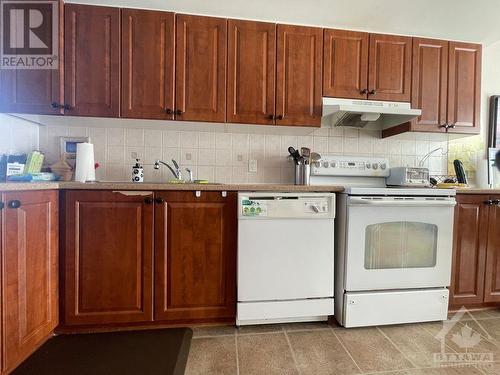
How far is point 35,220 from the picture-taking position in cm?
124

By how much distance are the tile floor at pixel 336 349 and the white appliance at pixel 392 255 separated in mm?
108

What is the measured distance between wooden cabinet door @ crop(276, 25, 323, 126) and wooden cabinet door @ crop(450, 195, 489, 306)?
1.22 meters

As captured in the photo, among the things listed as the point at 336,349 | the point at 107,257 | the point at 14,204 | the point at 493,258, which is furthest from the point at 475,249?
the point at 14,204

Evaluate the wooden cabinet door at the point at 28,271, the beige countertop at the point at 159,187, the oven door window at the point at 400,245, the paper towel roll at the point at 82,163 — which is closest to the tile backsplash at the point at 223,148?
the paper towel roll at the point at 82,163

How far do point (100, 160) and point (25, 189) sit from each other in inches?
34.7

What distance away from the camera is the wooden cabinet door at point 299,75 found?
1819 mm

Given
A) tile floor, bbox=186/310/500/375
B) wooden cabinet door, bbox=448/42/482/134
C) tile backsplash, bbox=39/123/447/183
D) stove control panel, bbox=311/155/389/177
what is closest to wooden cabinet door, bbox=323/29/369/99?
tile backsplash, bbox=39/123/447/183

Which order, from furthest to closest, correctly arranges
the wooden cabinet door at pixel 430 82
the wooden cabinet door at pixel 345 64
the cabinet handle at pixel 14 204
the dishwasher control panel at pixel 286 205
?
the wooden cabinet door at pixel 430 82 < the wooden cabinet door at pixel 345 64 < the dishwasher control panel at pixel 286 205 < the cabinet handle at pixel 14 204

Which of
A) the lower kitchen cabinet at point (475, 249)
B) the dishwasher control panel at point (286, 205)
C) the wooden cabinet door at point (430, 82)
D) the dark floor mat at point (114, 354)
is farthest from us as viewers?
the wooden cabinet door at point (430, 82)

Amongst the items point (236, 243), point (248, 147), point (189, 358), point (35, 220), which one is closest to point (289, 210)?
point (236, 243)

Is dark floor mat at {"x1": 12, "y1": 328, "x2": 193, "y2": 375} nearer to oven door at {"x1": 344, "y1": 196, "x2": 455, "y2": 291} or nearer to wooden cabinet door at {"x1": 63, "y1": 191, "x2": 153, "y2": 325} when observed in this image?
wooden cabinet door at {"x1": 63, "y1": 191, "x2": 153, "y2": 325}

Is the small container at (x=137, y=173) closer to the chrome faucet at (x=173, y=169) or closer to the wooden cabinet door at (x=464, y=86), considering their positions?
the chrome faucet at (x=173, y=169)

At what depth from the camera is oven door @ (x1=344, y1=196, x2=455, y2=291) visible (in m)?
1.58

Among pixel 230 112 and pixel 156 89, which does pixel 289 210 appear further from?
pixel 156 89
